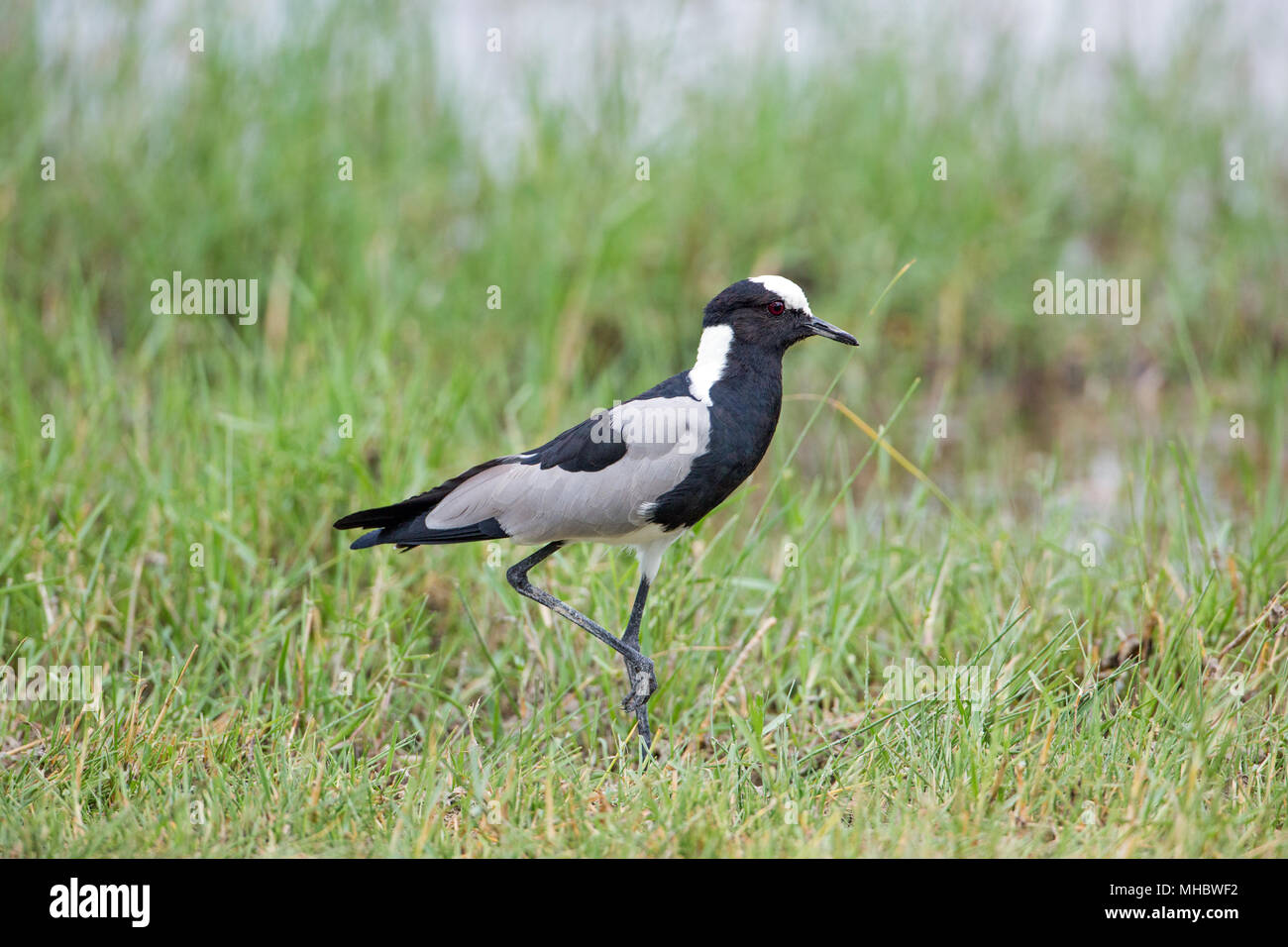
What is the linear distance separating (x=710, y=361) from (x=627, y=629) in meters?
0.84

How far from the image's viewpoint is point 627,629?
410cm

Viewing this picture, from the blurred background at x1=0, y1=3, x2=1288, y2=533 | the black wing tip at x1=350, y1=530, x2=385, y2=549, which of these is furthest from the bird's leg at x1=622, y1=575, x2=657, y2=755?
the blurred background at x1=0, y1=3, x2=1288, y2=533

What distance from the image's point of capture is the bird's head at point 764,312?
Answer: 395cm

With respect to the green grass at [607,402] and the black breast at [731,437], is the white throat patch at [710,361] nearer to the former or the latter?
the black breast at [731,437]

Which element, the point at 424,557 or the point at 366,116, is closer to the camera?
the point at 424,557

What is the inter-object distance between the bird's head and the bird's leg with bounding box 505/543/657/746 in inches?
32.1

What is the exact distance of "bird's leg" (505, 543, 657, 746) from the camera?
13.2ft

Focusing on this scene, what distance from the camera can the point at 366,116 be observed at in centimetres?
742

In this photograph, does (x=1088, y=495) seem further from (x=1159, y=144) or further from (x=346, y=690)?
(x=346, y=690)

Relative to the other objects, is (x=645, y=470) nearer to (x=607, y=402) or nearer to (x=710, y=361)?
(x=710, y=361)

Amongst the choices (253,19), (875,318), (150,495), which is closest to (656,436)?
(150,495)

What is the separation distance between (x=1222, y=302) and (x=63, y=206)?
19.9ft

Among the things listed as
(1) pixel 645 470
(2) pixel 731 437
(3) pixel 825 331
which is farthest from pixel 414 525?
(3) pixel 825 331

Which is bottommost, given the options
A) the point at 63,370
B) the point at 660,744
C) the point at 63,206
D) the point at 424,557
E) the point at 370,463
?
the point at 660,744
